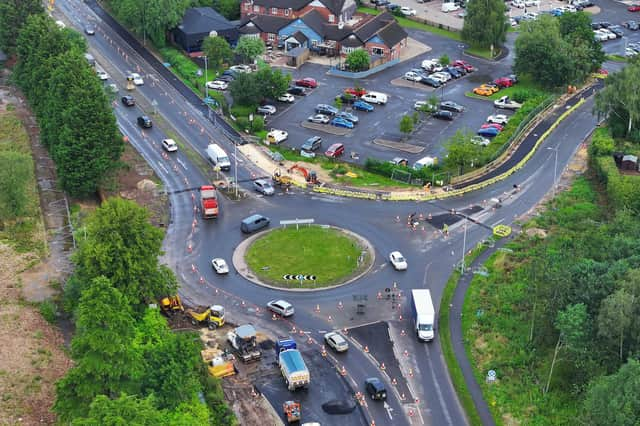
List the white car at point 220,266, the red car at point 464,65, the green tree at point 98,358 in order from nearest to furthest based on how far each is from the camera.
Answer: the green tree at point 98,358, the white car at point 220,266, the red car at point 464,65

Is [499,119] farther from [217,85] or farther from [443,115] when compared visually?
[217,85]

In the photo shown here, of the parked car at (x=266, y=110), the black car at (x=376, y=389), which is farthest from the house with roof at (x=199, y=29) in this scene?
the black car at (x=376, y=389)

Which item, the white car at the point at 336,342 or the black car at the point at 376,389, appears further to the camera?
the white car at the point at 336,342

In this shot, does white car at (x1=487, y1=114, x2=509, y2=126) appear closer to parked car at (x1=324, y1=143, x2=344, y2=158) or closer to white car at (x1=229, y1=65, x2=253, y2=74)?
parked car at (x1=324, y1=143, x2=344, y2=158)

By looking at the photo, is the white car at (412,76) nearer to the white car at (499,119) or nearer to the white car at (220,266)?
the white car at (499,119)

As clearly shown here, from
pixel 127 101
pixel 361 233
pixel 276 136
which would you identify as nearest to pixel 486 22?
pixel 276 136

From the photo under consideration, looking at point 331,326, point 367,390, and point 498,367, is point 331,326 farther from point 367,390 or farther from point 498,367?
point 498,367

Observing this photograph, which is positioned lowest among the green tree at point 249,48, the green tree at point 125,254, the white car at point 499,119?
the white car at point 499,119
